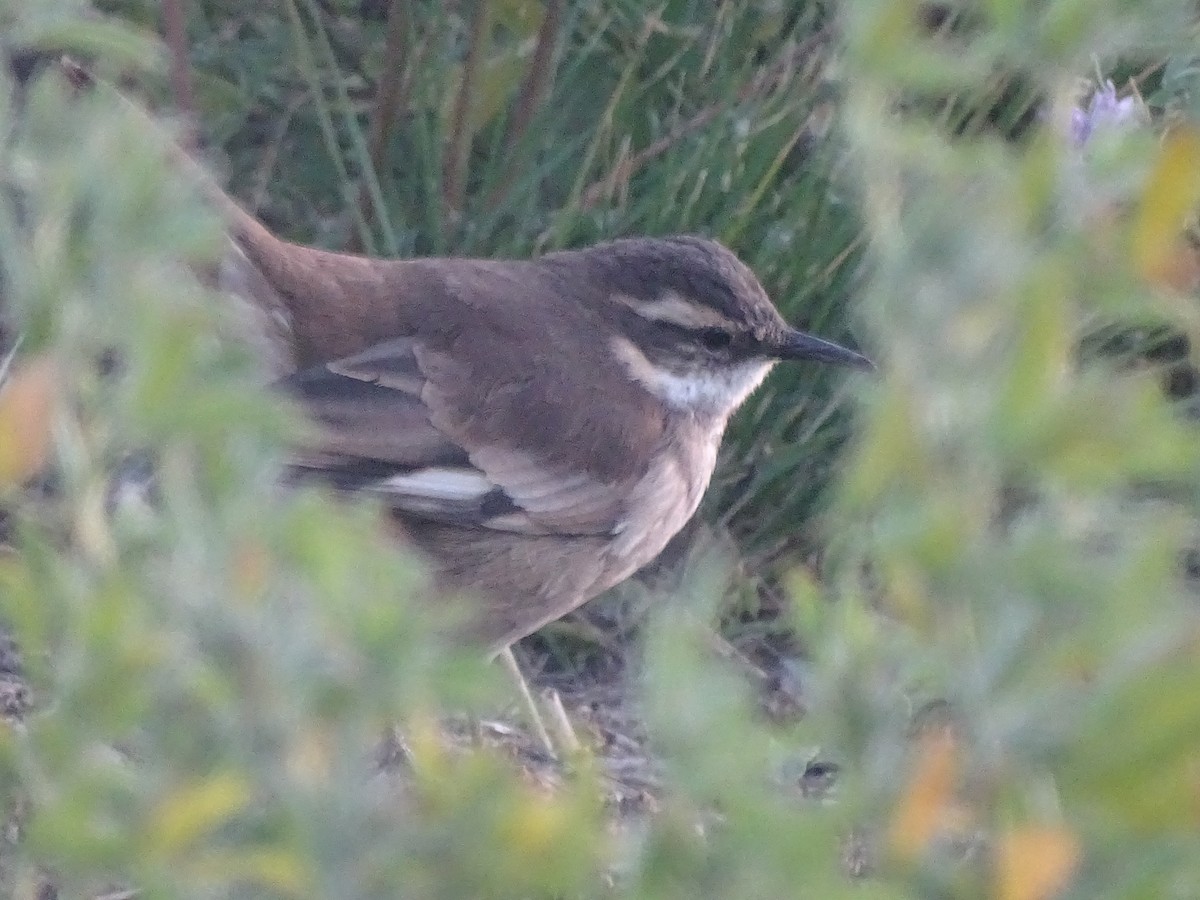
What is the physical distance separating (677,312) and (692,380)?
201mm

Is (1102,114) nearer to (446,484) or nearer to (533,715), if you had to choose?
(446,484)

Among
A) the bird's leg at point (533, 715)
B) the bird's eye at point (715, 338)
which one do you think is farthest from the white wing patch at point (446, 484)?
the bird's eye at point (715, 338)

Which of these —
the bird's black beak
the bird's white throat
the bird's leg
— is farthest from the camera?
the bird's white throat

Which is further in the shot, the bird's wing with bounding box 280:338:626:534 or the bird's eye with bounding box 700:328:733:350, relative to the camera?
the bird's eye with bounding box 700:328:733:350

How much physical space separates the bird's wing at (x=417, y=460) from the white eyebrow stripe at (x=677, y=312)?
0.56 m

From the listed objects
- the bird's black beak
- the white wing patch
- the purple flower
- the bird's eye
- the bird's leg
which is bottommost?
the bird's leg

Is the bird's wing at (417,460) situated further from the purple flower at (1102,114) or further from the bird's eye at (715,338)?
the purple flower at (1102,114)

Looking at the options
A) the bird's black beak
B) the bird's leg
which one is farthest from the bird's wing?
the bird's black beak

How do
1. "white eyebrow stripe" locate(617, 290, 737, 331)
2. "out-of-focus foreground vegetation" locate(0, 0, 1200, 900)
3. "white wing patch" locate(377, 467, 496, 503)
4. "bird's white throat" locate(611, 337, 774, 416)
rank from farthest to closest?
"bird's white throat" locate(611, 337, 774, 416) < "white eyebrow stripe" locate(617, 290, 737, 331) < "white wing patch" locate(377, 467, 496, 503) < "out-of-focus foreground vegetation" locate(0, 0, 1200, 900)

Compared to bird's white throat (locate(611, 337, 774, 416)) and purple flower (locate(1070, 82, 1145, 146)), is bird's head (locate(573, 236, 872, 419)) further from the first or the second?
purple flower (locate(1070, 82, 1145, 146))

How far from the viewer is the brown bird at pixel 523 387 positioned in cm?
464

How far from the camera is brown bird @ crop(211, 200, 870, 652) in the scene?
4.64 metres

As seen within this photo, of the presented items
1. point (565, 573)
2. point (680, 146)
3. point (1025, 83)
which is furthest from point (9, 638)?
point (1025, 83)

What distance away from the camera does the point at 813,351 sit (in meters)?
4.98
